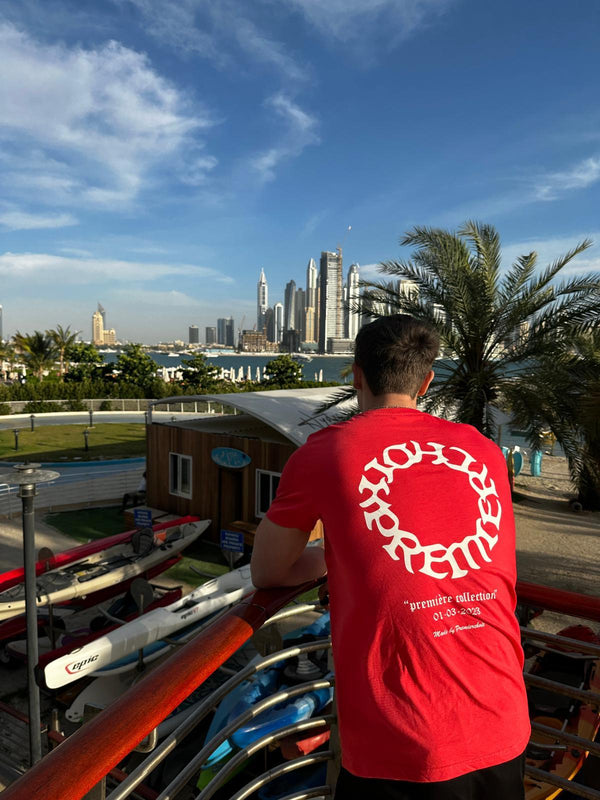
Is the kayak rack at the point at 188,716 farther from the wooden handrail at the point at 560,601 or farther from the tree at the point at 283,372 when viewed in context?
the tree at the point at 283,372

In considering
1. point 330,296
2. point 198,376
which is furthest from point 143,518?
point 330,296

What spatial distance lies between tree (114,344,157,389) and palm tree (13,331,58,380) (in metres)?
8.07

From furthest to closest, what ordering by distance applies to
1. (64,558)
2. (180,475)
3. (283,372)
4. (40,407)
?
(283,372) → (40,407) → (180,475) → (64,558)

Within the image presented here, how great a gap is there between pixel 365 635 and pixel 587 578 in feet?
43.1

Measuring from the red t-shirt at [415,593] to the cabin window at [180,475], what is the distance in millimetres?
13917

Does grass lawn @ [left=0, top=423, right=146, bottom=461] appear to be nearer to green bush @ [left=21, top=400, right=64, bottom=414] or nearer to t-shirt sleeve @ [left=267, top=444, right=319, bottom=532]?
green bush @ [left=21, top=400, right=64, bottom=414]

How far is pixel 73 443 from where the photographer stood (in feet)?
91.0

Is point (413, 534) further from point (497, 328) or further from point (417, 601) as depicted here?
point (497, 328)

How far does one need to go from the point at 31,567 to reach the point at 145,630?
8.43 ft

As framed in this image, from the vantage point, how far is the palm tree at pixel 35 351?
154 ft

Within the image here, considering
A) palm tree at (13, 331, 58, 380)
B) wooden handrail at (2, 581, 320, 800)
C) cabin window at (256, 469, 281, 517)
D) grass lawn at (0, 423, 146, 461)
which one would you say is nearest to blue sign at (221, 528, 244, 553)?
cabin window at (256, 469, 281, 517)

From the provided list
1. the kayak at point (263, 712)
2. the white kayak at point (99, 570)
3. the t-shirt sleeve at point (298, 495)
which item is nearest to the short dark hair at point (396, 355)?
the t-shirt sleeve at point (298, 495)

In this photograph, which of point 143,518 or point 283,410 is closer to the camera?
point 143,518

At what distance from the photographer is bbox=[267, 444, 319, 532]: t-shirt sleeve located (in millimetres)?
1550
